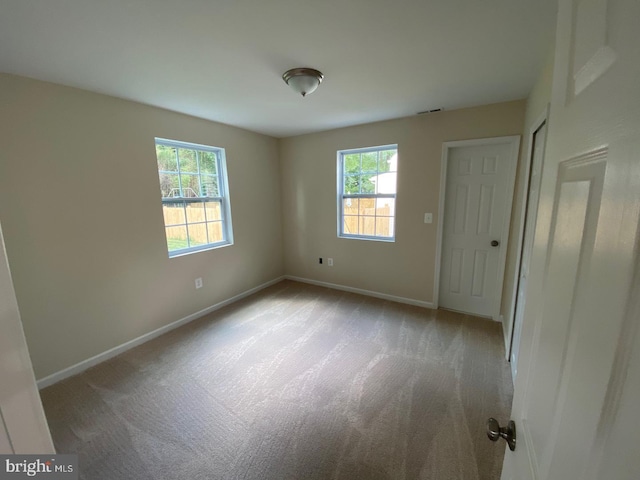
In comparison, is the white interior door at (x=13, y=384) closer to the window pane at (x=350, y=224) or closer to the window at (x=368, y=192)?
the window at (x=368, y=192)

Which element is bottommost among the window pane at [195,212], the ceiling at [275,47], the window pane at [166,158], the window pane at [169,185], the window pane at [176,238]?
the window pane at [176,238]

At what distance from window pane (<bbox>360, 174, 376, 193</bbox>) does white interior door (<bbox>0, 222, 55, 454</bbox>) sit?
338 cm

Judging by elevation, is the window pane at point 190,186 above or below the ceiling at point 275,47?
below

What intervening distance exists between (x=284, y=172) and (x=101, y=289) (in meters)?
2.78

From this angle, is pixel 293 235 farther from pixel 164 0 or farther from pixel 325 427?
pixel 164 0

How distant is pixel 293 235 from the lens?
14.1 ft

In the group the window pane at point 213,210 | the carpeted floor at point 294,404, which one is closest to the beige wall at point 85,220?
the carpeted floor at point 294,404

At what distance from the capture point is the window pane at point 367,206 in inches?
140

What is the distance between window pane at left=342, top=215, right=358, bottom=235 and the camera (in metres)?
3.75

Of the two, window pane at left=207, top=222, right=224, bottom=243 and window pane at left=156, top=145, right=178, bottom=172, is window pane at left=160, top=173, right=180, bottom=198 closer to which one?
window pane at left=156, top=145, right=178, bottom=172

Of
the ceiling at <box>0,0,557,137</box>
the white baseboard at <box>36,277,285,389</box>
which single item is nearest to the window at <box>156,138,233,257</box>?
the ceiling at <box>0,0,557,137</box>

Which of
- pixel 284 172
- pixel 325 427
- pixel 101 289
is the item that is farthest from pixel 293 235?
pixel 325 427

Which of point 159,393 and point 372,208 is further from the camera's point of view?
point 372,208

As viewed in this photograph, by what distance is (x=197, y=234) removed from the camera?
3.18m
